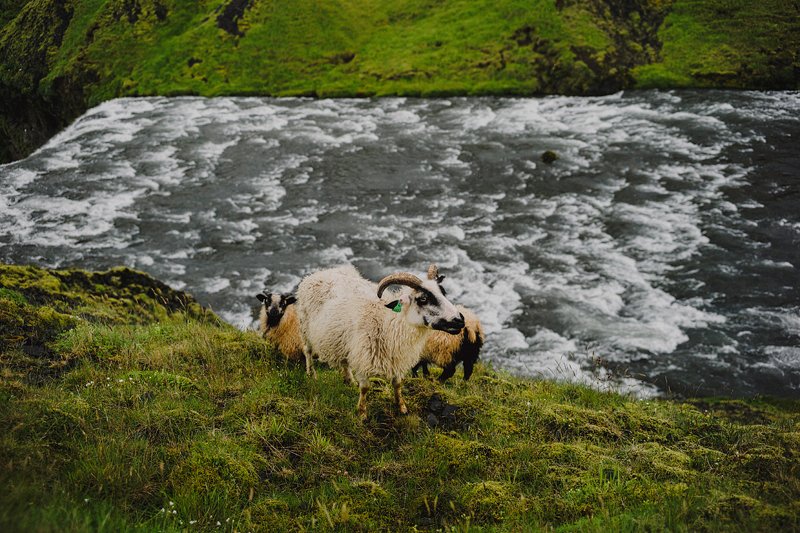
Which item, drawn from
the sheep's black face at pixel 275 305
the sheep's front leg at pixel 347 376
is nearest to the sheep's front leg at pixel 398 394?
the sheep's front leg at pixel 347 376

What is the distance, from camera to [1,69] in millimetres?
53469

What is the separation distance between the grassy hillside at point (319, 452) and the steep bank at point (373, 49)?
3670 cm

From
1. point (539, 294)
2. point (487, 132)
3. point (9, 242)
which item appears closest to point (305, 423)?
point (539, 294)

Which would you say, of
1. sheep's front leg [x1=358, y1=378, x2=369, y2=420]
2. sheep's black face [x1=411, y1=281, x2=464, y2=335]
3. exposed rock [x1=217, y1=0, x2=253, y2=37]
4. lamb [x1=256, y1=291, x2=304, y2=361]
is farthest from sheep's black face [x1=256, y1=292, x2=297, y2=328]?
A: exposed rock [x1=217, y1=0, x2=253, y2=37]

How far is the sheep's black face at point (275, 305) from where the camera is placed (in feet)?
35.2

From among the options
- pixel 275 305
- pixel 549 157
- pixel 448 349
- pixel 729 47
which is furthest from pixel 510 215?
pixel 729 47

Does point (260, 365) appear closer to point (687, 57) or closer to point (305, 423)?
point (305, 423)

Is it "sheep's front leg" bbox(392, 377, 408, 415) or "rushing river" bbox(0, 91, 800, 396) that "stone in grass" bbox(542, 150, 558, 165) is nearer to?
"rushing river" bbox(0, 91, 800, 396)

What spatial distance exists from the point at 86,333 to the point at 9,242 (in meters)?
15.8

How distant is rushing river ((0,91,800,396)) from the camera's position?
16.6 metres

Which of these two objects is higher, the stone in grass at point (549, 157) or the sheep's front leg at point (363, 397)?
the sheep's front leg at point (363, 397)

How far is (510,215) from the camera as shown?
82.7 ft

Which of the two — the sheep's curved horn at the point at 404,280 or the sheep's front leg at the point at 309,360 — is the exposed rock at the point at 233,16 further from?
the sheep's curved horn at the point at 404,280

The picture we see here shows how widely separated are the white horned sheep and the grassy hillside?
56 centimetres
